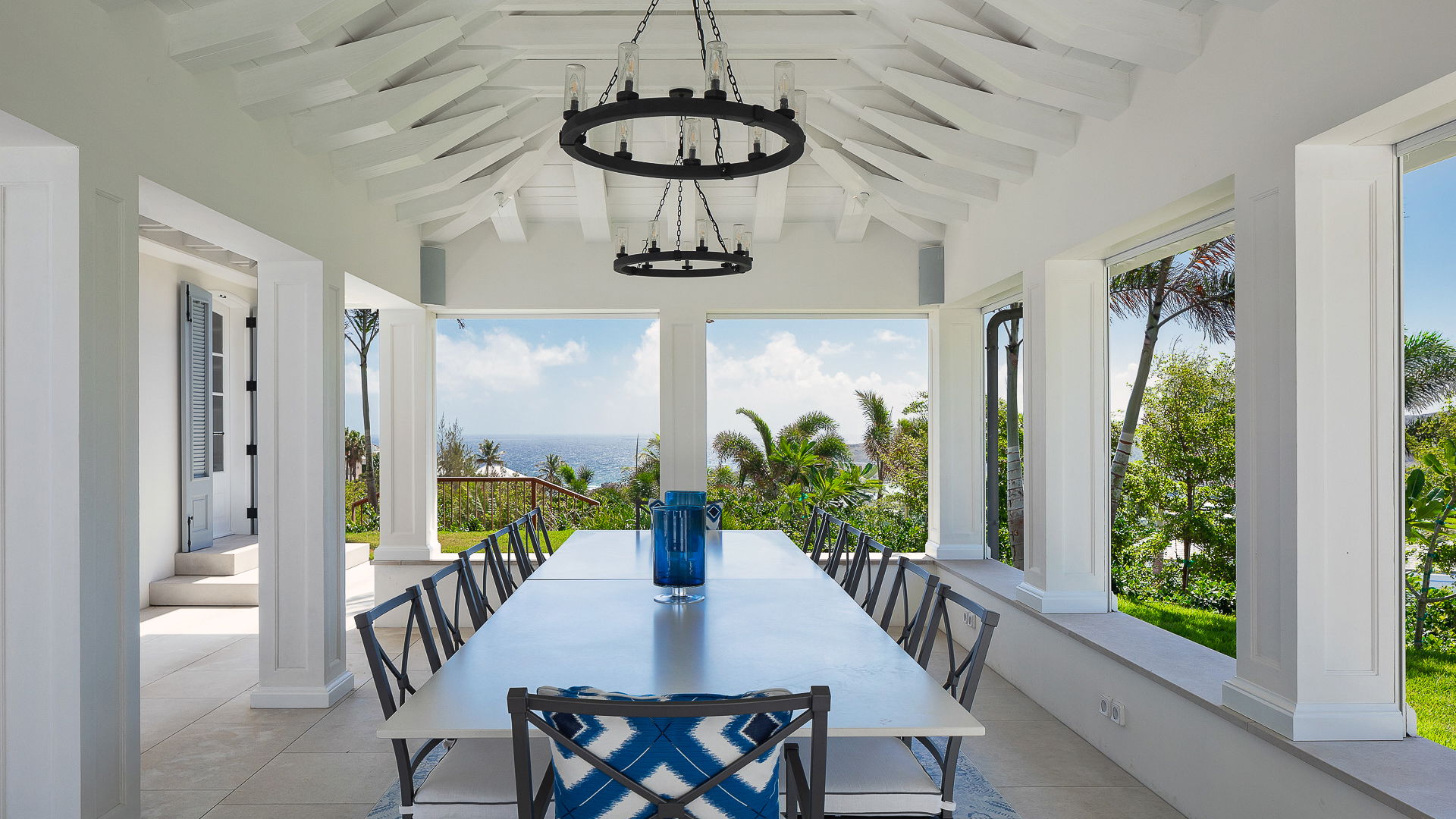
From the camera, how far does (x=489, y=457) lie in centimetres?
1484

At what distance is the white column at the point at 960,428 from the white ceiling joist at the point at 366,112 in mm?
3814

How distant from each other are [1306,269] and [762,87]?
279 centimetres

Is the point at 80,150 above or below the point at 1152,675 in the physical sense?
above

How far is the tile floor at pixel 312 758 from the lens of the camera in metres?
3.22

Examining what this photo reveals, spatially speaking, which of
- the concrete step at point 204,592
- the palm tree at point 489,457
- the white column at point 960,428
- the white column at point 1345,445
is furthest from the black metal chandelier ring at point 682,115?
the palm tree at point 489,457

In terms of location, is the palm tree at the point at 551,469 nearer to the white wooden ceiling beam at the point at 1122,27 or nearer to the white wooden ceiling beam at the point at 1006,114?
the white wooden ceiling beam at the point at 1006,114

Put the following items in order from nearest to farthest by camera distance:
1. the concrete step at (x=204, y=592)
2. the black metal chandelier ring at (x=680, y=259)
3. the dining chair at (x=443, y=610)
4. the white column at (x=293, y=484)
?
the dining chair at (x=443, y=610) < the black metal chandelier ring at (x=680, y=259) < the white column at (x=293, y=484) < the concrete step at (x=204, y=592)

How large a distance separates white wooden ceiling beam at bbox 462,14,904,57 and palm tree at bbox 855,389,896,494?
9.56 meters

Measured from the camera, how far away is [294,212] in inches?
156

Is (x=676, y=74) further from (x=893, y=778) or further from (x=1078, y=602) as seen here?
(x=893, y=778)

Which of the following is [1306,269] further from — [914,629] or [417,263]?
[417,263]

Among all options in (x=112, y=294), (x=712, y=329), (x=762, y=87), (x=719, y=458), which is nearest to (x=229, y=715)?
(x=112, y=294)

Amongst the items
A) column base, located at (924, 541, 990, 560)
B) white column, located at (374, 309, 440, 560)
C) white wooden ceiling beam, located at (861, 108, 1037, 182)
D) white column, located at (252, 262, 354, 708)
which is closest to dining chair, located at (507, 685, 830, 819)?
white column, located at (252, 262, 354, 708)

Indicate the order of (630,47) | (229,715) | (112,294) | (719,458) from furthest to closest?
(719,458) → (229,715) → (112,294) → (630,47)
